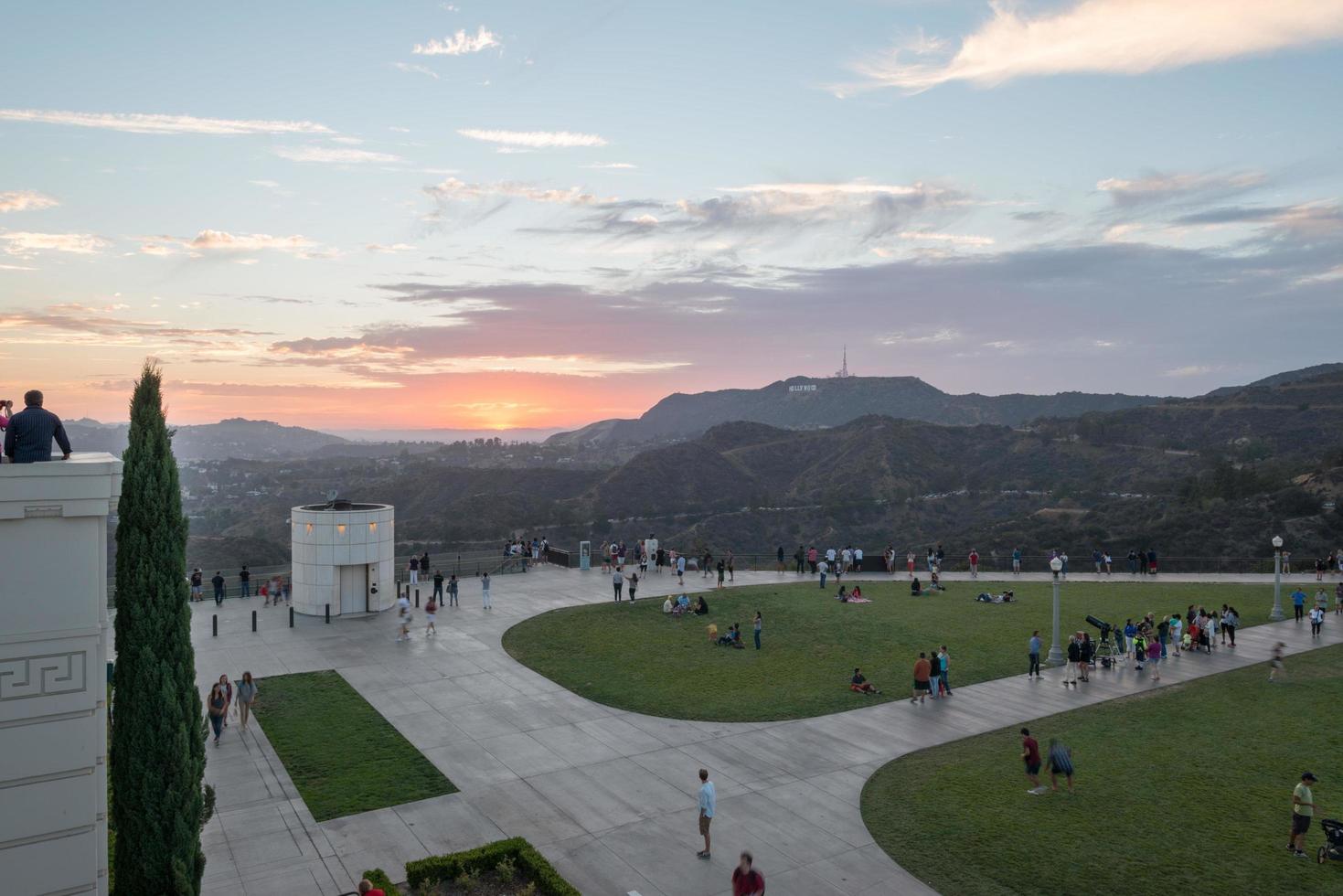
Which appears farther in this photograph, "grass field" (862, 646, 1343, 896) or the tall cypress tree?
"grass field" (862, 646, 1343, 896)

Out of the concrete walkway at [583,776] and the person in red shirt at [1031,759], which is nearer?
the concrete walkway at [583,776]

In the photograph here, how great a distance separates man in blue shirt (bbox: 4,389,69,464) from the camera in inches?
329

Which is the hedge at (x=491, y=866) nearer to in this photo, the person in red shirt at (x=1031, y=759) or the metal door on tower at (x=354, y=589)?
the person in red shirt at (x=1031, y=759)

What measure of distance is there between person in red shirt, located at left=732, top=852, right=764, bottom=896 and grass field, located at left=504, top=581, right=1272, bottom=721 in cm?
810

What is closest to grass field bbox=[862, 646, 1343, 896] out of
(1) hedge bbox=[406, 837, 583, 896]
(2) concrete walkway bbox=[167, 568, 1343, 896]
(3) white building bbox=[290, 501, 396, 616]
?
(2) concrete walkway bbox=[167, 568, 1343, 896]

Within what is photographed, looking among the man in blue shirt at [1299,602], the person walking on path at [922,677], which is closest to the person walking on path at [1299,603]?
the man in blue shirt at [1299,602]

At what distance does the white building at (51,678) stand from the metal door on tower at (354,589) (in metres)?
20.1

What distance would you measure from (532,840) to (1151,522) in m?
49.7

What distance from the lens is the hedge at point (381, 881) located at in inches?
403

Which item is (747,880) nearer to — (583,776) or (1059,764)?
(583,776)

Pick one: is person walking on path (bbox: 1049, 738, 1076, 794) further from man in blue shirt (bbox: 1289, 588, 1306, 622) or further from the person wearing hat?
man in blue shirt (bbox: 1289, 588, 1306, 622)

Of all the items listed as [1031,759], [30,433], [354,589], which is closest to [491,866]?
[30,433]

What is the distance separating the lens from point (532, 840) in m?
12.3

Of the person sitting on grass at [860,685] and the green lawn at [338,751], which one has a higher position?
the person sitting on grass at [860,685]
